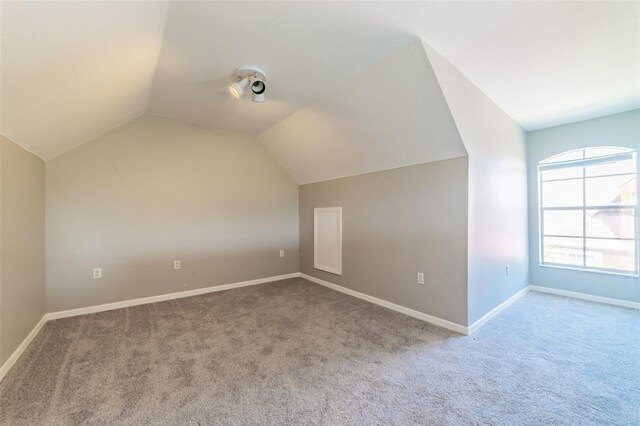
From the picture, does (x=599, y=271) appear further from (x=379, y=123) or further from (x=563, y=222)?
(x=379, y=123)

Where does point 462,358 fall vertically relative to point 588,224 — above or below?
below

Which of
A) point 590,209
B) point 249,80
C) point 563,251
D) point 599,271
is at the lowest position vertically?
point 599,271

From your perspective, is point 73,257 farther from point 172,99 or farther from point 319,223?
point 319,223

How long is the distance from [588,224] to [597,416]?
3.07 meters

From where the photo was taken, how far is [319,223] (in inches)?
166

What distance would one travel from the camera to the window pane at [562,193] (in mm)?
3506

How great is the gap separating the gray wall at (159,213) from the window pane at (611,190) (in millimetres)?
4510

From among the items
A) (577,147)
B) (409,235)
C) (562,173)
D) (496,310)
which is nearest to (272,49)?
(409,235)

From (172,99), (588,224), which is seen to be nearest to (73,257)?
(172,99)

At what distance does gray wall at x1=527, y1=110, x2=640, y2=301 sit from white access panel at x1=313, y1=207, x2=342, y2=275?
290 cm

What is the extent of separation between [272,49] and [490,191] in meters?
2.65

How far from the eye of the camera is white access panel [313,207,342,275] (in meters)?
3.85

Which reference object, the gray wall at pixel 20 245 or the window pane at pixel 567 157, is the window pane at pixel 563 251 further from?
the gray wall at pixel 20 245

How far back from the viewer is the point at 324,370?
1845mm
